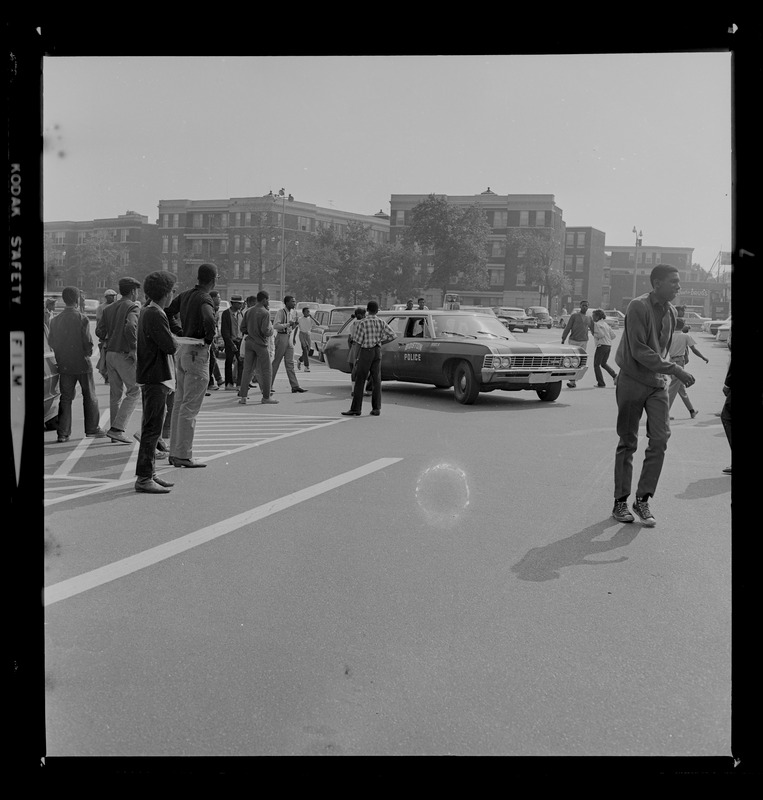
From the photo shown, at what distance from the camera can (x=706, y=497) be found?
7.10 m

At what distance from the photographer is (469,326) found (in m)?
14.6

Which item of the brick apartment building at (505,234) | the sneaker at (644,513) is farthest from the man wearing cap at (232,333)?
the brick apartment building at (505,234)

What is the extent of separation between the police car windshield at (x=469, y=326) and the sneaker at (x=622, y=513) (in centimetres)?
817

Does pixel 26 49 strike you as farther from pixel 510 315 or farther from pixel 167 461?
pixel 510 315

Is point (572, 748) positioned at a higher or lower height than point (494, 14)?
lower

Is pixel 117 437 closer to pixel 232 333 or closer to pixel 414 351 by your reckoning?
pixel 232 333

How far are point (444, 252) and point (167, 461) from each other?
27.0 m

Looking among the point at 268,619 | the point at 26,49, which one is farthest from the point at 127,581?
the point at 26,49

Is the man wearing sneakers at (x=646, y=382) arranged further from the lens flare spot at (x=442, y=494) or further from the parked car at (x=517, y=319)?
the parked car at (x=517, y=319)

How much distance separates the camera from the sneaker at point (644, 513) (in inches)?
240

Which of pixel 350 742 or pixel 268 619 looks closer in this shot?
pixel 350 742

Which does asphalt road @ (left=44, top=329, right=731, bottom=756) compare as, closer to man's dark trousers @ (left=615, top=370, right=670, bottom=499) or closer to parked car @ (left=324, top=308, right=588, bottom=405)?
man's dark trousers @ (left=615, top=370, right=670, bottom=499)

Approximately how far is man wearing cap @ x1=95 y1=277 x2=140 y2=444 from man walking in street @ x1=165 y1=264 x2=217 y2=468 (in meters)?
1.40

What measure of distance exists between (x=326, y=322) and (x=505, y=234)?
155ft
